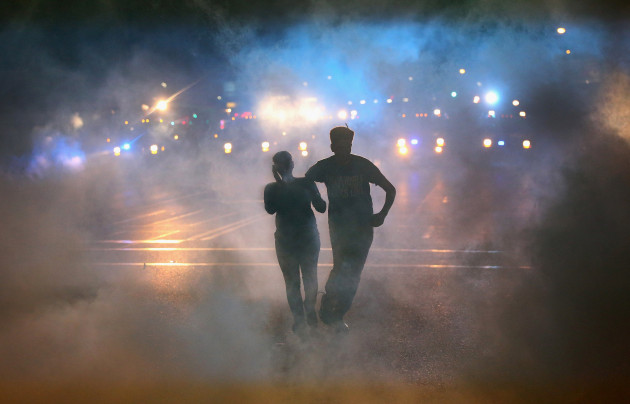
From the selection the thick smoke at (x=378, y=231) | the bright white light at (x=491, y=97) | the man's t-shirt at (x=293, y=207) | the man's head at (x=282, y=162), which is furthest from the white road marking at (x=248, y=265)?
the bright white light at (x=491, y=97)

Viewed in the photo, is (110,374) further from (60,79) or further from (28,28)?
(60,79)

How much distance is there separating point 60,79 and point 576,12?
45.2 ft

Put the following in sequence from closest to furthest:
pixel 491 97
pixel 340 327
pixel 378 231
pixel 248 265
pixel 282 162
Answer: pixel 282 162 → pixel 340 327 → pixel 248 265 → pixel 378 231 → pixel 491 97

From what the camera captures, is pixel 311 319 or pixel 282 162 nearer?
pixel 282 162

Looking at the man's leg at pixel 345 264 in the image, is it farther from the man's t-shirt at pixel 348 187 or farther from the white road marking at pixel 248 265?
the white road marking at pixel 248 265

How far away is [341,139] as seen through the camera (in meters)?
4.45

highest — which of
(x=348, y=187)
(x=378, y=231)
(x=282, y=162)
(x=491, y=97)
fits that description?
(x=491, y=97)

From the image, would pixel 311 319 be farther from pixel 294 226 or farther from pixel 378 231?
pixel 378 231

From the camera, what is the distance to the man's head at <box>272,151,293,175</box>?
442cm

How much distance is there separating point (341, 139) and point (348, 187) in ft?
1.39

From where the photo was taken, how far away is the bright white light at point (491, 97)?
21.3 metres

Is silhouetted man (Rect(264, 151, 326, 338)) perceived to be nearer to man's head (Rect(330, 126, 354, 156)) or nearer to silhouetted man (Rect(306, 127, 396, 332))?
silhouetted man (Rect(306, 127, 396, 332))

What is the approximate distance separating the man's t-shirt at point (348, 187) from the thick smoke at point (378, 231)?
1.07 m

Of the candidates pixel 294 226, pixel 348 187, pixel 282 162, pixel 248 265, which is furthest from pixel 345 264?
pixel 248 265
